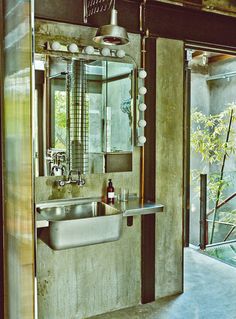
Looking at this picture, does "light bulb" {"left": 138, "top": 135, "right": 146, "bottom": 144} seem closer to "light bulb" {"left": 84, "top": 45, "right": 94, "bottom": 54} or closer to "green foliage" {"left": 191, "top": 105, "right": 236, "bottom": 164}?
"light bulb" {"left": 84, "top": 45, "right": 94, "bottom": 54}

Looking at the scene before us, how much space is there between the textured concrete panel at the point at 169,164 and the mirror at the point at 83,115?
0.31 metres

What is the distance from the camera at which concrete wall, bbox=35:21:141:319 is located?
2.64 m

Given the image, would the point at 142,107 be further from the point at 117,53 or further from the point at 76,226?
the point at 76,226

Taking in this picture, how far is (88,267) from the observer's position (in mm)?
2809

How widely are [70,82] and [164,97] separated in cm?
86

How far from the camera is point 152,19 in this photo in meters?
2.97

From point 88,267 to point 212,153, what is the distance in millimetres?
3751

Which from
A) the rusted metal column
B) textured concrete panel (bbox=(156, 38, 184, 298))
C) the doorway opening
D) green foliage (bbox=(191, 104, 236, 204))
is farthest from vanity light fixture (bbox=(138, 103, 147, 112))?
green foliage (bbox=(191, 104, 236, 204))

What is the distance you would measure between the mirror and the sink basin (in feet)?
0.93

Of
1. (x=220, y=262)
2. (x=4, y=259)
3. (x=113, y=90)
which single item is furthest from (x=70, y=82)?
(x=220, y=262)

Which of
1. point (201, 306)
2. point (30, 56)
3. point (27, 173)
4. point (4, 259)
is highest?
point (30, 56)

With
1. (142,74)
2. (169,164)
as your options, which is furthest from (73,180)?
(142,74)

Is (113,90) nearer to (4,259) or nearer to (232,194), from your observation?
(4,259)

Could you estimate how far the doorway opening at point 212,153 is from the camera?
4707mm
